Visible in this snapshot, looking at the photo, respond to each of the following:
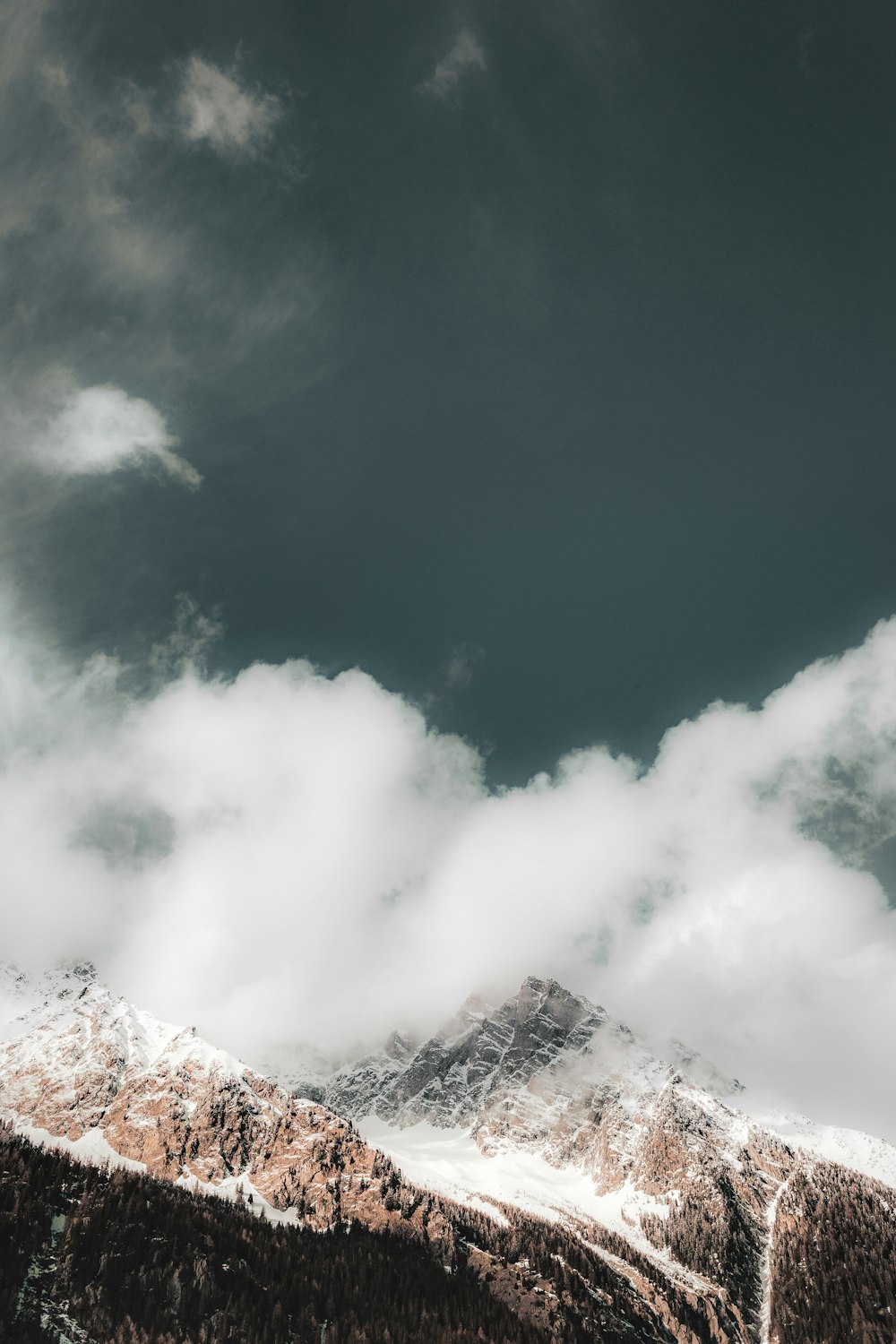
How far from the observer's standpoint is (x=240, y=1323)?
13488 centimetres

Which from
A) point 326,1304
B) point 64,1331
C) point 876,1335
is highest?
point 876,1335

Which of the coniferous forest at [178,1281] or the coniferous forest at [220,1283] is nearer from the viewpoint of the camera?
the coniferous forest at [178,1281]

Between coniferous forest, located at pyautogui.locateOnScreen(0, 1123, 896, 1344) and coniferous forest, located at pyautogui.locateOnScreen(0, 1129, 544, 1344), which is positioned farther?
coniferous forest, located at pyautogui.locateOnScreen(0, 1123, 896, 1344)

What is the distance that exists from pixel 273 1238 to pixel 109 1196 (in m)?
42.6

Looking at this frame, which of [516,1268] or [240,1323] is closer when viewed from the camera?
[240,1323]

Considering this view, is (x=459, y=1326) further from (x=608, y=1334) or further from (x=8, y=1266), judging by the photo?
(x=8, y=1266)

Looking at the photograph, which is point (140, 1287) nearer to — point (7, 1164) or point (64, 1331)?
point (64, 1331)

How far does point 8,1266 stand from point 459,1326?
91411mm

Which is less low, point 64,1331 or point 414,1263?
point 414,1263

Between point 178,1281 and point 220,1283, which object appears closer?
point 178,1281

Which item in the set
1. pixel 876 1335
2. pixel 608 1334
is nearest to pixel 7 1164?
pixel 608 1334

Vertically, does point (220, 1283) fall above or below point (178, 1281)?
above

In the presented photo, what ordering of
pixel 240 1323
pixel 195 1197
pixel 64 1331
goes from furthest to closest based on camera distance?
pixel 195 1197
pixel 240 1323
pixel 64 1331

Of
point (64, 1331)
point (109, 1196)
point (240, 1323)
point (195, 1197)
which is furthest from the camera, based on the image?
point (195, 1197)
